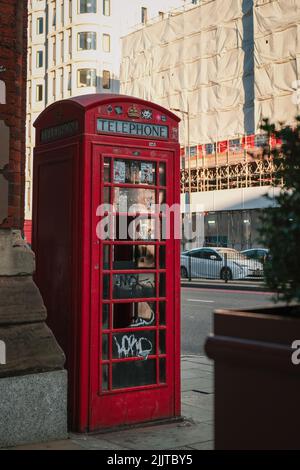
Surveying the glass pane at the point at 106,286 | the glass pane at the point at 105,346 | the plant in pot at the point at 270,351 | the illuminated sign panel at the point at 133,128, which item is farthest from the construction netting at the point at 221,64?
the plant in pot at the point at 270,351

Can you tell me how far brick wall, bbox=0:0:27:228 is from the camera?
510 cm

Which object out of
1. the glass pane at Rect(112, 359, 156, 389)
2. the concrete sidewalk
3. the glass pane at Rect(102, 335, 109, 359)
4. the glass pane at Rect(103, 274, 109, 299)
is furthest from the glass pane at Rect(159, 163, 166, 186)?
the concrete sidewalk

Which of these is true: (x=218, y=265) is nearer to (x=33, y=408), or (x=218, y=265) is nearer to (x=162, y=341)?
(x=162, y=341)

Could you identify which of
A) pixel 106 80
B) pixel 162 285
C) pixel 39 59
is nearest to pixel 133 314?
pixel 162 285

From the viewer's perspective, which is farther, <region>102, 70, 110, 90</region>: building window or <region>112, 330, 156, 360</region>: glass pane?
<region>102, 70, 110, 90</region>: building window

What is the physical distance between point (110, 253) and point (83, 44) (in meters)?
57.6

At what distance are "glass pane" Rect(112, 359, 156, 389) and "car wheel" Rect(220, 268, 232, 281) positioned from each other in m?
20.7

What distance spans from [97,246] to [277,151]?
225 centimetres

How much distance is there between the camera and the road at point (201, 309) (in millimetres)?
11119

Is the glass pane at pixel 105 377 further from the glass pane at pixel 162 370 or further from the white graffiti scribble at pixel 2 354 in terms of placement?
the white graffiti scribble at pixel 2 354

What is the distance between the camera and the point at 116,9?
198 ft

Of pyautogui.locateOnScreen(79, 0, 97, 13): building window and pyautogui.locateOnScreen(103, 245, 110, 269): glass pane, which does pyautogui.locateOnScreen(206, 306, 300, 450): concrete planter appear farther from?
pyautogui.locateOnScreen(79, 0, 97, 13): building window

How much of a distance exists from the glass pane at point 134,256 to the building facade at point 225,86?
3145 centimetres
